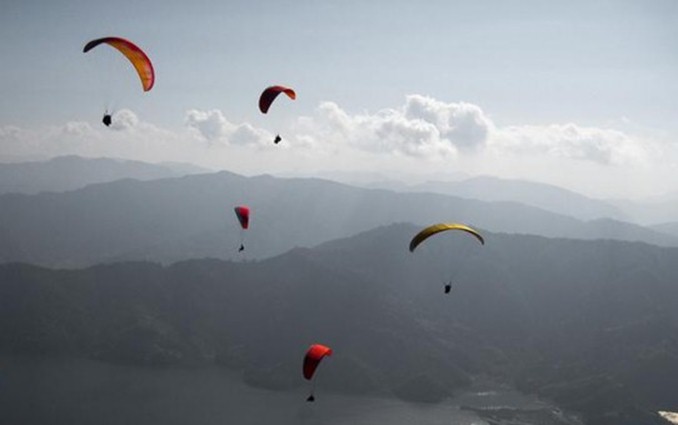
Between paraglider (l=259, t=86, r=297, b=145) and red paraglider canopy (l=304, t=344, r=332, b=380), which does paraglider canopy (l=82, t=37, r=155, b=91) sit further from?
red paraglider canopy (l=304, t=344, r=332, b=380)

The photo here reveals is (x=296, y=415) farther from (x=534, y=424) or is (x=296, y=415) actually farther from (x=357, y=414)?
(x=534, y=424)

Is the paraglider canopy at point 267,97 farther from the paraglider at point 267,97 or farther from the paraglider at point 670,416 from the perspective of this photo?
the paraglider at point 670,416

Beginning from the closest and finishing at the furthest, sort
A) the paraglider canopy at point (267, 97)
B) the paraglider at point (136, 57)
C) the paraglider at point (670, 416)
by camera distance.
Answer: the paraglider at point (136, 57)
the paraglider canopy at point (267, 97)
the paraglider at point (670, 416)

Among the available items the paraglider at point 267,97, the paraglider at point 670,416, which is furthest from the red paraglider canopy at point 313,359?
the paraglider at point 670,416

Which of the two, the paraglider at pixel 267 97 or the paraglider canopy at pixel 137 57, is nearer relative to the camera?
the paraglider canopy at pixel 137 57

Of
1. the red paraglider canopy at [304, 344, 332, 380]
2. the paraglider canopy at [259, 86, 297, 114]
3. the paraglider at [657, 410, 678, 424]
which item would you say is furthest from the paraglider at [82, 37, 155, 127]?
the paraglider at [657, 410, 678, 424]

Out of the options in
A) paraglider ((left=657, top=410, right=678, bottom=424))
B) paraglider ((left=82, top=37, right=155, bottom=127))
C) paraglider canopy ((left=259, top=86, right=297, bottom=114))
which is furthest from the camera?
paraglider ((left=657, top=410, right=678, bottom=424))

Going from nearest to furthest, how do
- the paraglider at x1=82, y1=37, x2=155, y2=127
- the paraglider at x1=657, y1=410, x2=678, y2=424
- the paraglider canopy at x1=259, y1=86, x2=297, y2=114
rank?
the paraglider at x1=82, y1=37, x2=155, y2=127 → the paraglider canopy at x1=259, y1=86, x2=297, y2=114 → the paraglider at x1=657, y1=410, x2=678, y2=424

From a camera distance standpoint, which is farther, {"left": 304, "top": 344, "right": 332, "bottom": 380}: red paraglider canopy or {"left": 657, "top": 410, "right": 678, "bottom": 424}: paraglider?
{"left": 657, "top": 410, "right": 678, "bottom": 424}: paraglider

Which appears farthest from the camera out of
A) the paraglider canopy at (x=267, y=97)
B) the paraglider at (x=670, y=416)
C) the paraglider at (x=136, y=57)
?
the paraglider at (x=670, y=416)
